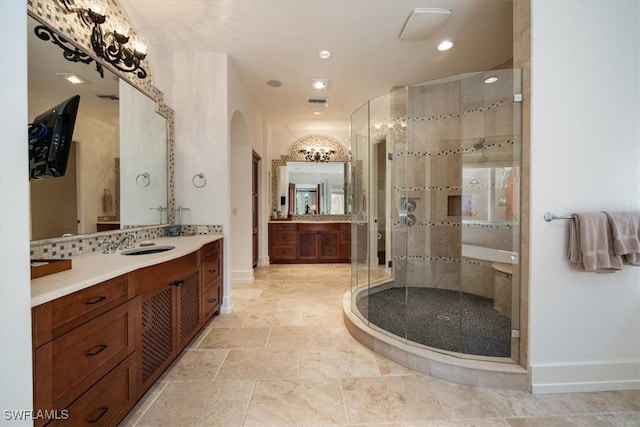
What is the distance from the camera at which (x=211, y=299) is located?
103 inches

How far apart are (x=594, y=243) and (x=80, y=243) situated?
326cm

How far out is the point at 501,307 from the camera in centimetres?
278

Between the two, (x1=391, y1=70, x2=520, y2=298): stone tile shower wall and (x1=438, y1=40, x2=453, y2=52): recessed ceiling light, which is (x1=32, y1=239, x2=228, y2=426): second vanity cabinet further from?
(x1=438, y1=40, x2=453, y2=52): recessed ceiling light

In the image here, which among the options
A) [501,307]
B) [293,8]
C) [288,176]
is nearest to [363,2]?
[293,8]

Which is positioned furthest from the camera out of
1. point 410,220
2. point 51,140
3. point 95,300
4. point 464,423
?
point 410,220

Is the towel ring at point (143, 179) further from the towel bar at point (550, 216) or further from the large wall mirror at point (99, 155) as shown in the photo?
the towel bar at point (550, 216)

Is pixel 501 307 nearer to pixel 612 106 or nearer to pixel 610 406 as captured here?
pixel 610 406

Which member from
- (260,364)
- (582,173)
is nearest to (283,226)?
(260,364)

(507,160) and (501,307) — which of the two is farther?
(501,307)

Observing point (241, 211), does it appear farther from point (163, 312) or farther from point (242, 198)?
point (163, 312)

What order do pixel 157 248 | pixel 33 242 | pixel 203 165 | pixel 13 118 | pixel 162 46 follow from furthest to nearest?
pixel 203 165 < pixel 162 46 < pixel 157 248 < pixel 33 242 < pixel 13 118

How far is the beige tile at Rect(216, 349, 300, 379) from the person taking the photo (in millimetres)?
1835

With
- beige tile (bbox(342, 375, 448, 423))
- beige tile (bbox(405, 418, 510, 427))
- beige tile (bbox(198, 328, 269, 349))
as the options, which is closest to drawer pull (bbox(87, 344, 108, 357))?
beige tile (bbox(198, 328, 269, 349))

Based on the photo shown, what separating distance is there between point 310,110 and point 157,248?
340 cm
